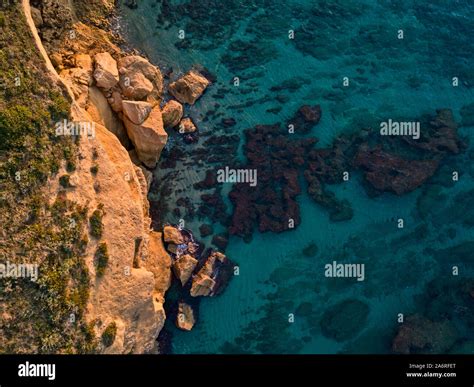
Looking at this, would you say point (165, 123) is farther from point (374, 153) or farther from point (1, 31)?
point (374, 153)

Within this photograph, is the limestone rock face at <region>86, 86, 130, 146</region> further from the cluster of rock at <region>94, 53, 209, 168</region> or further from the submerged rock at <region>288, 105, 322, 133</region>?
the submerged rock at <region>288, 105, 322, 133</region>

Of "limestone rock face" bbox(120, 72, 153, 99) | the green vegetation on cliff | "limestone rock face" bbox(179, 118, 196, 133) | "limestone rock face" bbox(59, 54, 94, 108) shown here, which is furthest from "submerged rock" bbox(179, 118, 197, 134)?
the green vegetation on cliff

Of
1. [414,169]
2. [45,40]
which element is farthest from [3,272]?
[414,169]

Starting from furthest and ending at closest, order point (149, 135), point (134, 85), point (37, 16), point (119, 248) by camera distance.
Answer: point (149, 135) < point (134, 85) < point (37, 16) < point (119, 248)

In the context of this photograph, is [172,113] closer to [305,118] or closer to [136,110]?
[136,110]

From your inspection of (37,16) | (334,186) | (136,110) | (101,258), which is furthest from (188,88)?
(101,258)

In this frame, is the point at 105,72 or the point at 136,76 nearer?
the point at 105,72
